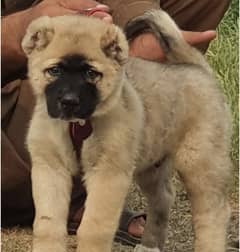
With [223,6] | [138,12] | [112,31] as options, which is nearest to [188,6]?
[223,6]

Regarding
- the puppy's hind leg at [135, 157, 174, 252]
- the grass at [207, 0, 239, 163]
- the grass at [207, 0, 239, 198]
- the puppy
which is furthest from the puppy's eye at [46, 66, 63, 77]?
the grass at [207, 0, 239, 163]

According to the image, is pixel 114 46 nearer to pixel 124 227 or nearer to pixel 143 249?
pixel 143 249

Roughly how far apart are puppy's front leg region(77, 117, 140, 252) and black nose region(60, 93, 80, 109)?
1.05ft

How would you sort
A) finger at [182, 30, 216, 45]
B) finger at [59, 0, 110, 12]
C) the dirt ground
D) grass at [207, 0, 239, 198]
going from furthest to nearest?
grass at [207, 0, 239, 198] < the dirt ground < finger at [182, 30, 216, 45] < finger at [59, 0, 110, 12]

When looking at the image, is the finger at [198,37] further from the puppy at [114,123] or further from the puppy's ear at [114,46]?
the puppy's ear at [114,46]

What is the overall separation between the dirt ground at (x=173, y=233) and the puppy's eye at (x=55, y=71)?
145 centimetres

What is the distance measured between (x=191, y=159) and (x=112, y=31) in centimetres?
83

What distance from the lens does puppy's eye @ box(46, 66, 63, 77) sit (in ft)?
13.9

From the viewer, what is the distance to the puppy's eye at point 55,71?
4.23 metres

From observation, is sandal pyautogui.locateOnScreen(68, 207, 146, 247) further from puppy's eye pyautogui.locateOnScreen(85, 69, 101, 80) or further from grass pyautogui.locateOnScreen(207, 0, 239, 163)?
puppy's eye pyautogui.locateOnScreen(85, 69, 101, 80)

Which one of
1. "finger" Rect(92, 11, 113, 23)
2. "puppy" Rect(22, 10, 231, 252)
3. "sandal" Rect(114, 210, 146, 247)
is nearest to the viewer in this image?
"puppy" Rect(22, 10, 231, 252)

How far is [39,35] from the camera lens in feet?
14.2

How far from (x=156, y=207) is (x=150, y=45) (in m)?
0.82

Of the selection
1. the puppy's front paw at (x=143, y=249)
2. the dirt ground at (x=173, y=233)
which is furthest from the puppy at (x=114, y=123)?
the dirt ground at (x=173, y=233)
